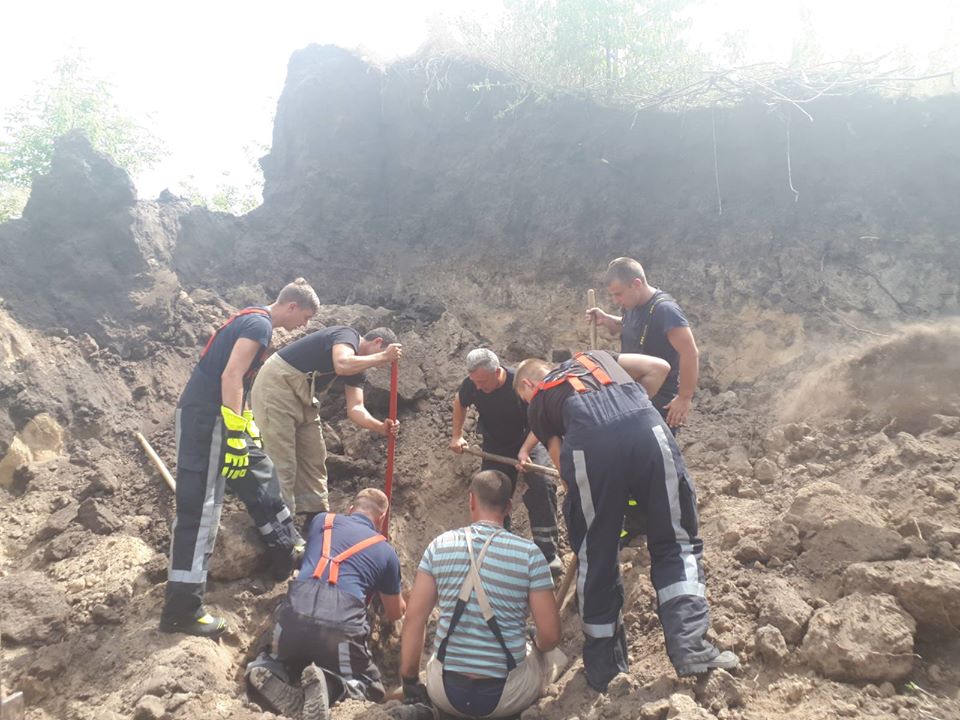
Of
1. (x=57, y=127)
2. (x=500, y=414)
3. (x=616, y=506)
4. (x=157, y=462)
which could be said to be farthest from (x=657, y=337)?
(x=57, y=127)

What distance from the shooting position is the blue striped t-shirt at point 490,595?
2980 mm

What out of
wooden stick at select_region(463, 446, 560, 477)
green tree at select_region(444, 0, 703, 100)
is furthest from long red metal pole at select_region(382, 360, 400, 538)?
green tree at select_region(444, 0, 703, 100)

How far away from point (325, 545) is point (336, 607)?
350 mm

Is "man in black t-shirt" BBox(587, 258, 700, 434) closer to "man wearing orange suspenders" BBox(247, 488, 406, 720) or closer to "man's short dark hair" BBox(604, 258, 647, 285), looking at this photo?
"man's short dark hair" BBox(604, 258, 647, 285)

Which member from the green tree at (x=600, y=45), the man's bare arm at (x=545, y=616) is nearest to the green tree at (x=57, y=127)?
the green tree at (x=600, y=45)

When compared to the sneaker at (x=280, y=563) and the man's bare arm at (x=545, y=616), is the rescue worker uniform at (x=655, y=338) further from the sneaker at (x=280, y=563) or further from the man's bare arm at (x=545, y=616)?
the sneaker at (x=280, y=563)

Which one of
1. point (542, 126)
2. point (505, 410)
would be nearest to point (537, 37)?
point (542, 126)

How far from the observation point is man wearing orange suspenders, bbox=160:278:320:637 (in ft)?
12.1

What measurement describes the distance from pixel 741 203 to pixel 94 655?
23.9ft

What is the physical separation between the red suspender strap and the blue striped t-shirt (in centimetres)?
74

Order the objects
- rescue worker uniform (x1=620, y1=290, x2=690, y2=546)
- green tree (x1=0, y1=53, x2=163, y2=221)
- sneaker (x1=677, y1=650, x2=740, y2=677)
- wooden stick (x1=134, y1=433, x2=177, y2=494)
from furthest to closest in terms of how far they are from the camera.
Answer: green tree (x1=0, y1=53, x2=163, y2=221)
wooden stick (x1=134, y1=433, x2=177, y2=494)
rescue worker uniform (x1=620, y1=290, x2=690, y2=546)
sneaker (x1=677, y1=650, x2=740, y2=677)

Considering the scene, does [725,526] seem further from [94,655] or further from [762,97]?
[762,97]

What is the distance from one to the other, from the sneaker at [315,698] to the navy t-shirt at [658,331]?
2.53m

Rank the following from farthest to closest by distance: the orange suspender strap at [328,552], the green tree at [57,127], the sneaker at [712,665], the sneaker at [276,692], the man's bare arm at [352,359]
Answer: the green tree at [57,127] → the man's bare arm at [352,359] → the orange suspender strap at [328,552] → the sneaker at [276,692] → the sneaker at [712,665]
